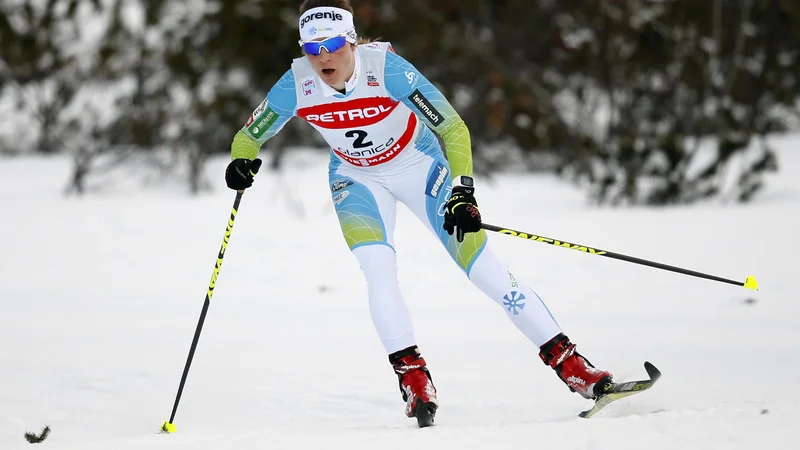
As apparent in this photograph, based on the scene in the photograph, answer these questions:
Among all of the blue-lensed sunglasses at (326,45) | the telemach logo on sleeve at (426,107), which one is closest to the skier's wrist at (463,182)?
the telemach logo on sleeve at (426,107)

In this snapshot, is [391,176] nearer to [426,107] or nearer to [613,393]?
[426,107]

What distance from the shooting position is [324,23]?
408 cm

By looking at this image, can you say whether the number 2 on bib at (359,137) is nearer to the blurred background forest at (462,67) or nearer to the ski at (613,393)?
the ski at (613,393)

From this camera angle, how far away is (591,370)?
4.17m

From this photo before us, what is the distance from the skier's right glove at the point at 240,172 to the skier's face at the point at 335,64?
62cm

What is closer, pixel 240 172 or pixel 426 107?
pixel 426 107

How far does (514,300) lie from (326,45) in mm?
1425

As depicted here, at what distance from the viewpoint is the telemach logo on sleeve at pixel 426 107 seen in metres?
4.16

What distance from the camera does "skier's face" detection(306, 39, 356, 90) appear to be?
4094 millimetres

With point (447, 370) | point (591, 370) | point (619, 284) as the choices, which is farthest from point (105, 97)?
point (591, 370)

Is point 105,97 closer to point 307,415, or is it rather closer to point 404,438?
point 307,415

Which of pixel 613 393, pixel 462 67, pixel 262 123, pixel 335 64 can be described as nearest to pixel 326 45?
pixel 335 64

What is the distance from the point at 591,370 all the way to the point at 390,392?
1.43m

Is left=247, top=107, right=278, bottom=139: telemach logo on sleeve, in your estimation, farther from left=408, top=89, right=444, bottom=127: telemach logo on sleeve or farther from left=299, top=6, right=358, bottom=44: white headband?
left=408, top=89, right=444, bottom=127: telemach logo on sleeve
